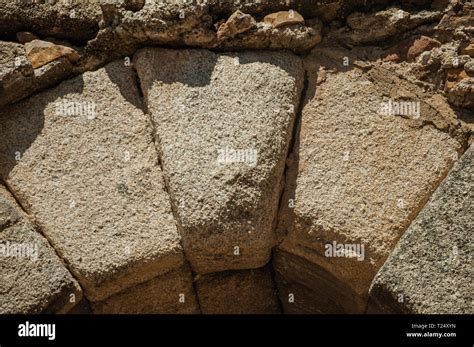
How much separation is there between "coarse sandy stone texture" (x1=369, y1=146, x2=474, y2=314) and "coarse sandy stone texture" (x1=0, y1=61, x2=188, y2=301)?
602mm

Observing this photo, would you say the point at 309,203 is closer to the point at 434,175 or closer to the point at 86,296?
the point at 434,175

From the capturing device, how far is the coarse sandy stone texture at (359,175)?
8.53 ft

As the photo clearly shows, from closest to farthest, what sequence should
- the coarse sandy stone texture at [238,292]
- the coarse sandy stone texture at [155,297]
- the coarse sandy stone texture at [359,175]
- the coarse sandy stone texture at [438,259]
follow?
the coarse sandy stone texture at [438,259], the coarse sandy stone texture at [359,175], the coarse sandy stone texture at [155,297], the coarse sandy stone texture at [238,292]

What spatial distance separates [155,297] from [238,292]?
0.27 meters

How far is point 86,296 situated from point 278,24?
0.96 metres

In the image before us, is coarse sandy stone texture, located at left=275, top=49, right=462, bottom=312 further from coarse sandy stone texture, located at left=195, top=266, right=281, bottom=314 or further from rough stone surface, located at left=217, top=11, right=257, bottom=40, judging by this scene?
rough stone surface, located at left=217, top=11, right=257, bottom=40

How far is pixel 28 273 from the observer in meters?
2.57

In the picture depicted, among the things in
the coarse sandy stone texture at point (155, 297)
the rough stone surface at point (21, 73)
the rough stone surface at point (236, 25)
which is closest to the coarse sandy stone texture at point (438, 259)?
the coarse sandy stone texture at point (155, 297)

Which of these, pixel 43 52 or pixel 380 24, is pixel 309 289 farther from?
pixel 43 52

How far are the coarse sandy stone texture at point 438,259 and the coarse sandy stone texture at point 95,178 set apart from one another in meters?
0.60

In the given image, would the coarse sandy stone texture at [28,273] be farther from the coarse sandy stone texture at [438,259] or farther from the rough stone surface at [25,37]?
the coarse sandy stone texture at [438,259]

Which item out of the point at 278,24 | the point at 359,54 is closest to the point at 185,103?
the point at 278,24

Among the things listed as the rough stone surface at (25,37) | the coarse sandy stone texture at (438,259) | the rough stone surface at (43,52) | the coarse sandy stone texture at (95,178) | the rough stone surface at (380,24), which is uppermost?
the rough stone surface at (25,37)
